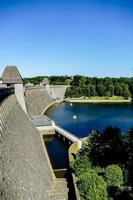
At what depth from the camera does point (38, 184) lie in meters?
17.6

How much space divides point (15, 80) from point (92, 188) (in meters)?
33.1

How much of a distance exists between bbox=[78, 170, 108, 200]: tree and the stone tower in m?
30.7

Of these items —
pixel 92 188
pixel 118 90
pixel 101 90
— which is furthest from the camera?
pixel 101 90

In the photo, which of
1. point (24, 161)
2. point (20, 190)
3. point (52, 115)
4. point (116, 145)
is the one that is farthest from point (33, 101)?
point (20, 190)

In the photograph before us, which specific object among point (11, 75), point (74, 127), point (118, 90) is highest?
point (11, 75)

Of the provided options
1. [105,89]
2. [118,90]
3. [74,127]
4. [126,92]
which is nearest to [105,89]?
[105,89]

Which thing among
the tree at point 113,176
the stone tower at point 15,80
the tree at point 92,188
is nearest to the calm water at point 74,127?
the stone tower at point 15,80

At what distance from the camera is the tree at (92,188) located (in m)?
16.9

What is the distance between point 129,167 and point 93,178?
170 inches

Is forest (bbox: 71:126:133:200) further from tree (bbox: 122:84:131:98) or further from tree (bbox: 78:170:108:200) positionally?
tree (bbox: 122:84:131:98)

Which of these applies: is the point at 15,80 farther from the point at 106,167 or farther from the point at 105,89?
the point at 105,89

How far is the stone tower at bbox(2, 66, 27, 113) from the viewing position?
4762 cm

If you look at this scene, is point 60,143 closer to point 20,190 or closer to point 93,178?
point 93,178

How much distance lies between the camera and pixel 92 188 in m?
17.1
